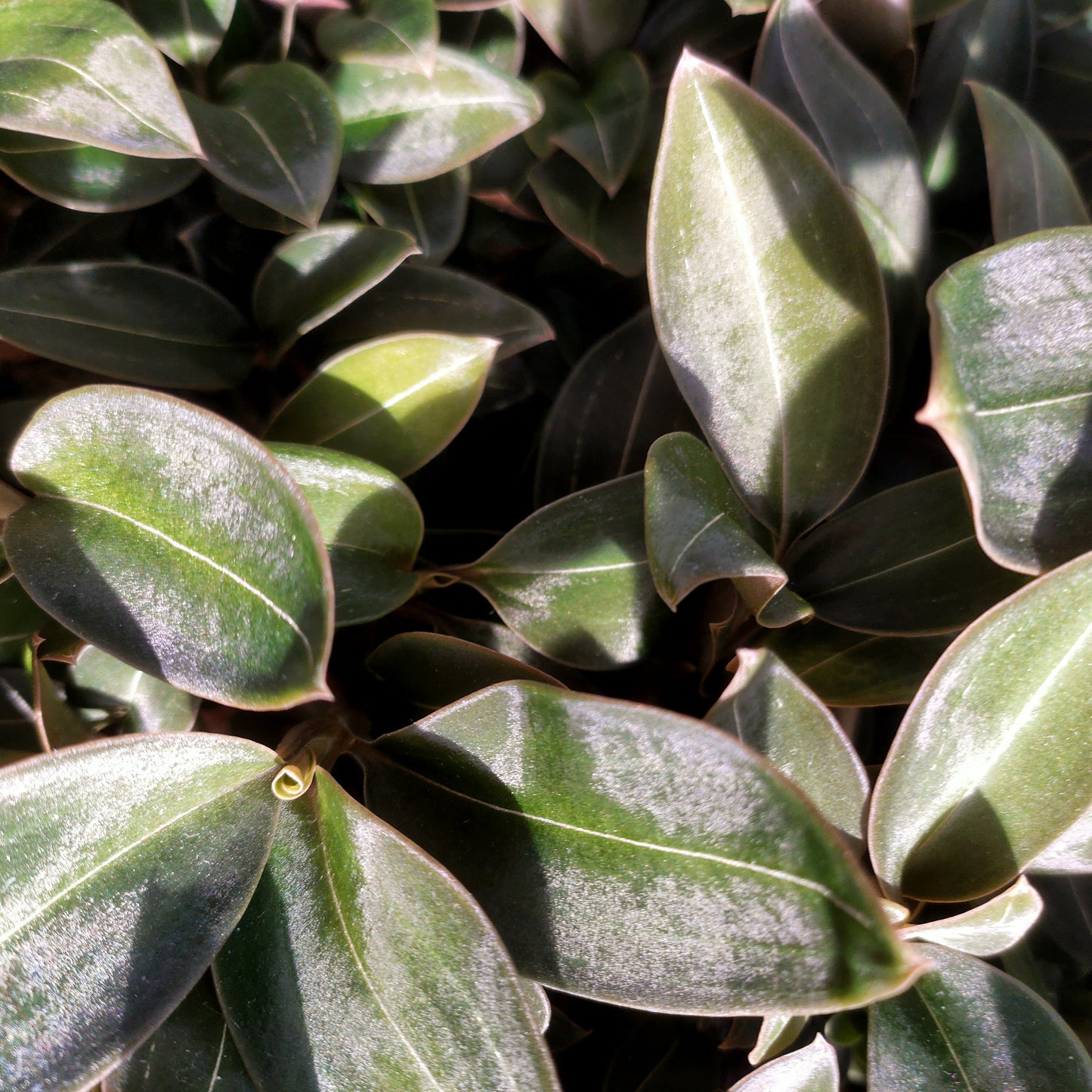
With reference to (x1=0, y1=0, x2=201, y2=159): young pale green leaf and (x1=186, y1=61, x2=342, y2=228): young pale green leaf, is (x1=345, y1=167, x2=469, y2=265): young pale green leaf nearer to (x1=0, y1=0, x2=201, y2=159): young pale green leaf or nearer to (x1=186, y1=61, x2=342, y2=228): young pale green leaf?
(x1=186, y1=61, x2=342, y2=228): young pale green leaf

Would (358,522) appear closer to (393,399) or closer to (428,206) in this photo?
(393,399)

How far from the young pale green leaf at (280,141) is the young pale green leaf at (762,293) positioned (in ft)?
0.75

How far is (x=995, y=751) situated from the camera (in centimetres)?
43

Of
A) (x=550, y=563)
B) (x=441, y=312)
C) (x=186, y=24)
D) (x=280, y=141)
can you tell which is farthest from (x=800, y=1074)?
(x=186, y=24)

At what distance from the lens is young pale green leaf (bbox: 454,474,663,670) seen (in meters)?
0.53

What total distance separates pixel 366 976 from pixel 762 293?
40 cm

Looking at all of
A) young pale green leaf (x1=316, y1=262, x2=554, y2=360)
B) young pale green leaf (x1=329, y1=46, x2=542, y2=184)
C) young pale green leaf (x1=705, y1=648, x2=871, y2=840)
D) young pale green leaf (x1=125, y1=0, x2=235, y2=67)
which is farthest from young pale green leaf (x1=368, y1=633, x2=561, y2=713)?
young pale green leaf (x1=125, y1=0, x2=235, y2=67)

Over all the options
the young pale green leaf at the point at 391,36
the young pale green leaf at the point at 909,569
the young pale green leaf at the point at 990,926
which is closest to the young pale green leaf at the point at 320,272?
the young pale green leaf at the point at 391,36

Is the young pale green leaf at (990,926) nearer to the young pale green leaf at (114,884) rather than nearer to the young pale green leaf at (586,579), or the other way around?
the young pale green leaf at (586,579)

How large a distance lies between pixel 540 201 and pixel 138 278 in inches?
11.4

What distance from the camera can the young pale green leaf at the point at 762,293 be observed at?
46 cm

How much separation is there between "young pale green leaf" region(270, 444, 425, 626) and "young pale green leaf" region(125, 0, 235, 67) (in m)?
0.32

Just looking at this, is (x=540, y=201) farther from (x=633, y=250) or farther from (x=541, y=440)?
(x=541, y=440)

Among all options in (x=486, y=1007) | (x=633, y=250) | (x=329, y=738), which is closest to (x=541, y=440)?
(x=633, y=250)
